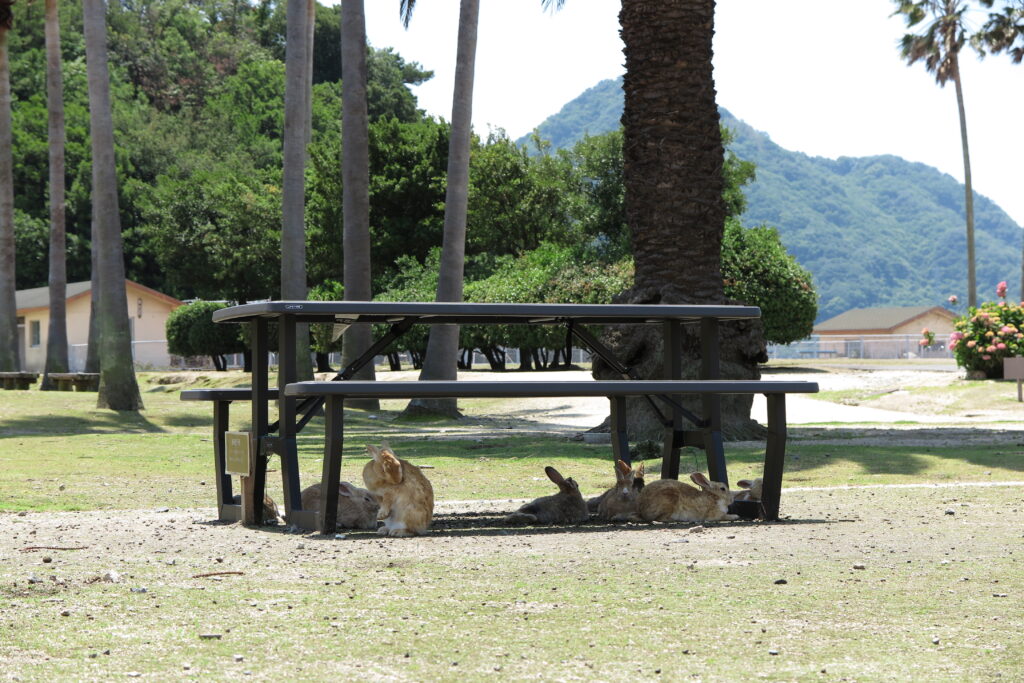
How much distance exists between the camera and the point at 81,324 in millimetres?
55469

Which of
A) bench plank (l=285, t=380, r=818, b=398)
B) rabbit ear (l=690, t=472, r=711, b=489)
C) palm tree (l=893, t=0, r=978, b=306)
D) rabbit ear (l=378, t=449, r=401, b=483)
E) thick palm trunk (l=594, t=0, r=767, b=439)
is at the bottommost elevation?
rabbit ear (l=690, t=472, r=711, b=489)

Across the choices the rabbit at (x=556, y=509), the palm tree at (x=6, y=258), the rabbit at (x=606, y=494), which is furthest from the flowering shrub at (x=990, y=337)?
the palm tree at (x=6, y=258)

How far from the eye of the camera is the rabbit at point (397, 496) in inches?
277

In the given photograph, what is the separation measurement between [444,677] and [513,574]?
175 cm

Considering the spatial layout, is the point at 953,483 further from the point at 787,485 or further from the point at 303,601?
the point at 303,601

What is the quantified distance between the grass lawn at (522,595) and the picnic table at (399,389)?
298 mm

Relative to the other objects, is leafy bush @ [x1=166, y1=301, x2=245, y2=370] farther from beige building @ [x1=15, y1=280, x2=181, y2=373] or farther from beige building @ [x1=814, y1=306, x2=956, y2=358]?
beige building @ [x1=814, y1=306, x2=956, y2=358]

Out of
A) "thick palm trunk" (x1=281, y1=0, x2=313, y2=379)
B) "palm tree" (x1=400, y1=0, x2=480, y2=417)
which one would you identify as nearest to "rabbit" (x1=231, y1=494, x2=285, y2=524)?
"palm tree" (x1=400, y1=0, x2=480, y2=417)

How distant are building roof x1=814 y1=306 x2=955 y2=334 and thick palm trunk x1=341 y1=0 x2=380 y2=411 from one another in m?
78.4

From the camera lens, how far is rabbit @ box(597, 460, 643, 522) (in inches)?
311

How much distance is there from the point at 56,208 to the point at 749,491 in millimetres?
30117

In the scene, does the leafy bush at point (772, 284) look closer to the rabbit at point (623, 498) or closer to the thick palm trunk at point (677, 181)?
the thick palm trunk at point (677, 181)

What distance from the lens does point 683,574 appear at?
5539 mm

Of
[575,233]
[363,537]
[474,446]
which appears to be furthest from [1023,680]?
[575,233]
